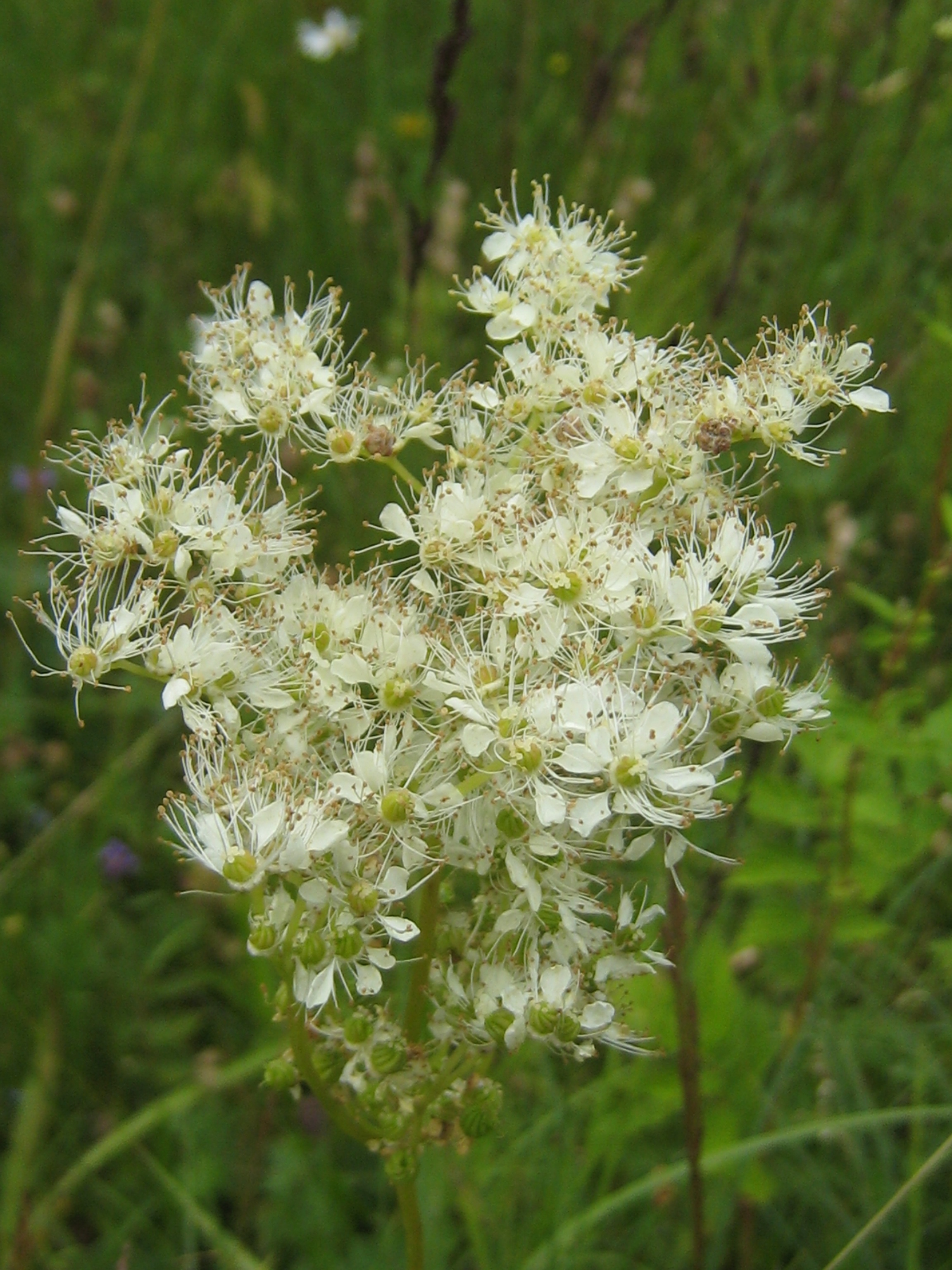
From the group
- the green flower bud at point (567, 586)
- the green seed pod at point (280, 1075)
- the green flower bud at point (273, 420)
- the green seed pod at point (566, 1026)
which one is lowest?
the green seed pod at point (280, 1075)

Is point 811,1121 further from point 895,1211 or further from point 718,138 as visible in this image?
point 718,138

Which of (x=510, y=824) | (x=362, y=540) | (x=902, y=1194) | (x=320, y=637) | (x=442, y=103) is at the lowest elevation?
(x=902, y=1194)

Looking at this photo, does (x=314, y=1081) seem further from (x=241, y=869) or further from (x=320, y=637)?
(x=320, y=637)

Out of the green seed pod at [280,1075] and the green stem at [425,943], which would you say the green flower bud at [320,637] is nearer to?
the green stem at [425,943]

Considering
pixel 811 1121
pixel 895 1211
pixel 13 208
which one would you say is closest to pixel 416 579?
pixel 811 1121

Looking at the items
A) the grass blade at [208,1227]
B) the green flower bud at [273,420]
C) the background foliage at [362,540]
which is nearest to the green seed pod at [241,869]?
the green flower bud at [273,420]

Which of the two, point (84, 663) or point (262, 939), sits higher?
point (84, 663)

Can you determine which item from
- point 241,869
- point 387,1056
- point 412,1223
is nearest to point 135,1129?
point 412,1223

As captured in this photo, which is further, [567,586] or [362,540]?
[362,540]
